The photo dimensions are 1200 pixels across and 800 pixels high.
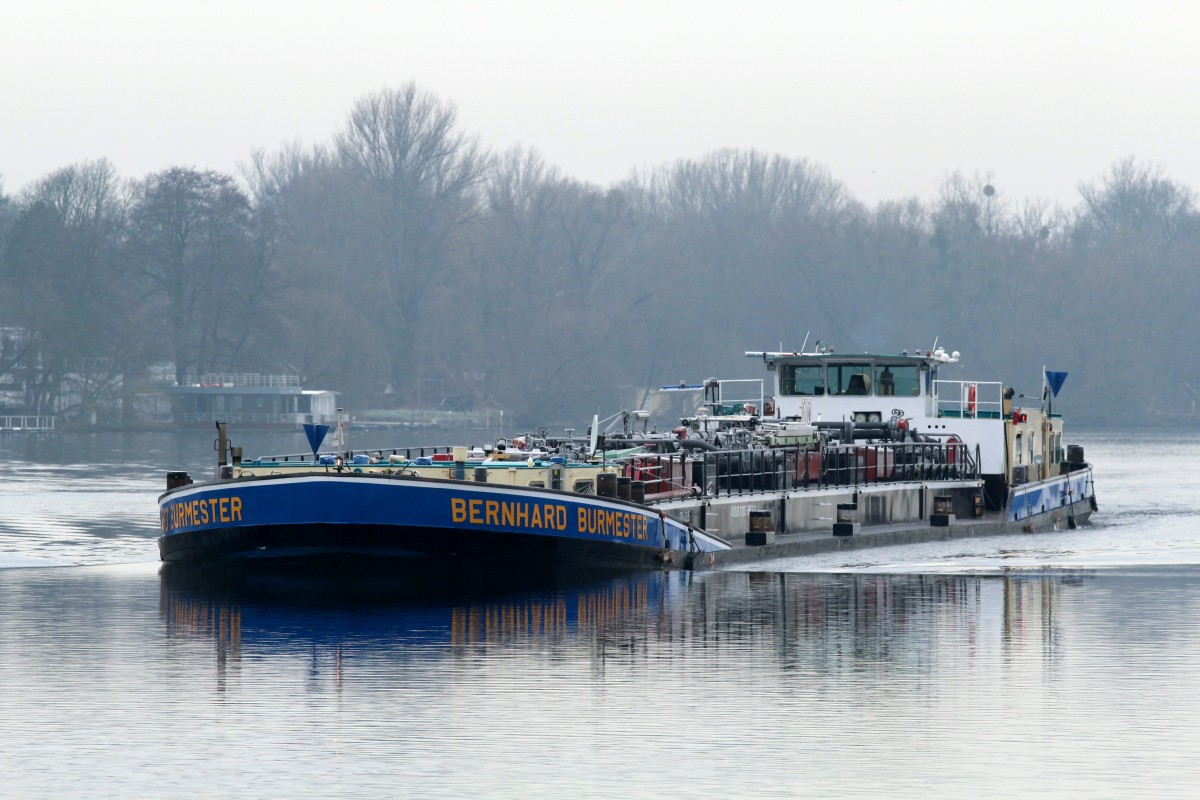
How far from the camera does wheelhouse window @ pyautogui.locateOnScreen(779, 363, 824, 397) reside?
51.2 m

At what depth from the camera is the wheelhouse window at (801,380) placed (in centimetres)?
5116

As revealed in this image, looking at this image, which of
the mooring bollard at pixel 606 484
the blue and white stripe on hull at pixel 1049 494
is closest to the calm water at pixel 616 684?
the mooring bollard at pixel 606 484

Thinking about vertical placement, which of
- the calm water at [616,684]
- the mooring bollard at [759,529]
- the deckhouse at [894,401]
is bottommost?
the calm water at [616,684]

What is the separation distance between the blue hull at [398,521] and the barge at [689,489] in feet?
0.11

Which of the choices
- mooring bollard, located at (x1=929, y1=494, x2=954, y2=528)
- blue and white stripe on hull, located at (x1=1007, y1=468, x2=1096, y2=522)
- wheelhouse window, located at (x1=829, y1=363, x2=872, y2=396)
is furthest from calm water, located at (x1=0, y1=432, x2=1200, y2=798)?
wheelhouse window, located at (x1=829, y1=363, x2=872, y2=396)

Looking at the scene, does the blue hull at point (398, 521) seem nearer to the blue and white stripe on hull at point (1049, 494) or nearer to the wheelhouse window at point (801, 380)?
the wheelhouse window at point (801, 380)

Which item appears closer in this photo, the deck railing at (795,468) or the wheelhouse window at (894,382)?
the deck railing at (795,468)

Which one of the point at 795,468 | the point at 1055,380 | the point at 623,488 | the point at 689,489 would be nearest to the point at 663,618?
the point at 623,488

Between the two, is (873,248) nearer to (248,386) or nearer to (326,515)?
(248,386)

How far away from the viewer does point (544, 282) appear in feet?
524

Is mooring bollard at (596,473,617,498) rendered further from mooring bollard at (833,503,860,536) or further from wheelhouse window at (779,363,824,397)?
wheelhouse window at (779,363,824,397)

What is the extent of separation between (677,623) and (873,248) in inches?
5599

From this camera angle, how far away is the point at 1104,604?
31766mm

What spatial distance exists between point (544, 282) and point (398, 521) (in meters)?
129
